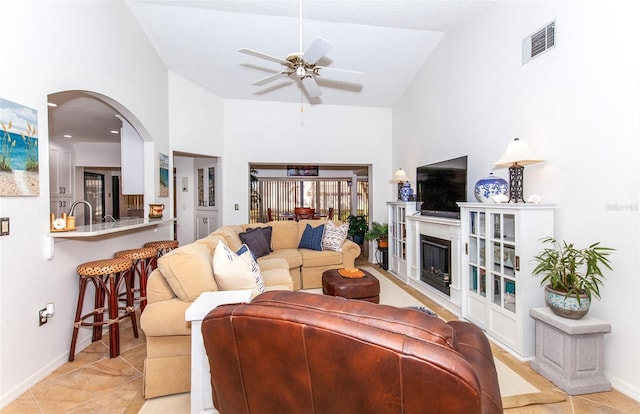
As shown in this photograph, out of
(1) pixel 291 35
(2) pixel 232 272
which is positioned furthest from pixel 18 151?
(1) pixel 291 35

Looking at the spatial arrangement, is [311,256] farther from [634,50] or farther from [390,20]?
[634,50]

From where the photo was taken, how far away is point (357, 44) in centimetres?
434

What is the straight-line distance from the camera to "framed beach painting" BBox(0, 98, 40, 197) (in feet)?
6.48

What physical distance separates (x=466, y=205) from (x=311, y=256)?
7.32ft

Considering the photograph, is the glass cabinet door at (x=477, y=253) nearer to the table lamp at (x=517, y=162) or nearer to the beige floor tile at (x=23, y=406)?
the table lamp at (x=517, y=162)

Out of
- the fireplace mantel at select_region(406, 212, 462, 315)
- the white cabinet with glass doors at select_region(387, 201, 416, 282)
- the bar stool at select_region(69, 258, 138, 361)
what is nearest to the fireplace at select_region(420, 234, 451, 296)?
the fireplace mantel at select_region(406, 212, 462, 315)

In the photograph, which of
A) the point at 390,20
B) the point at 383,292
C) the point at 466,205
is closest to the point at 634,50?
the point at 466,205

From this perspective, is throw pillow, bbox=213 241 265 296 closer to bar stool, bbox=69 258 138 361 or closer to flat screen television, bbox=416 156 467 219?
bar stool, bbox=69 258 138 361

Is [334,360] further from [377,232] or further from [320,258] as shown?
[377,232]

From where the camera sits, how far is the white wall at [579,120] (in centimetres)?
206

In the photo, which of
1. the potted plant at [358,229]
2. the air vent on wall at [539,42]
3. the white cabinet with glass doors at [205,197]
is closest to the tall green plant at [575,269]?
the air vent on wall at [539,42]

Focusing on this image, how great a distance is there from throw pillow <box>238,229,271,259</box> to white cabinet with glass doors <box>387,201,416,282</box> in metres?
2.25

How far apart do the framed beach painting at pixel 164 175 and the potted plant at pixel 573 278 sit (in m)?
4.71

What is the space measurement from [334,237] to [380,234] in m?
1.42
